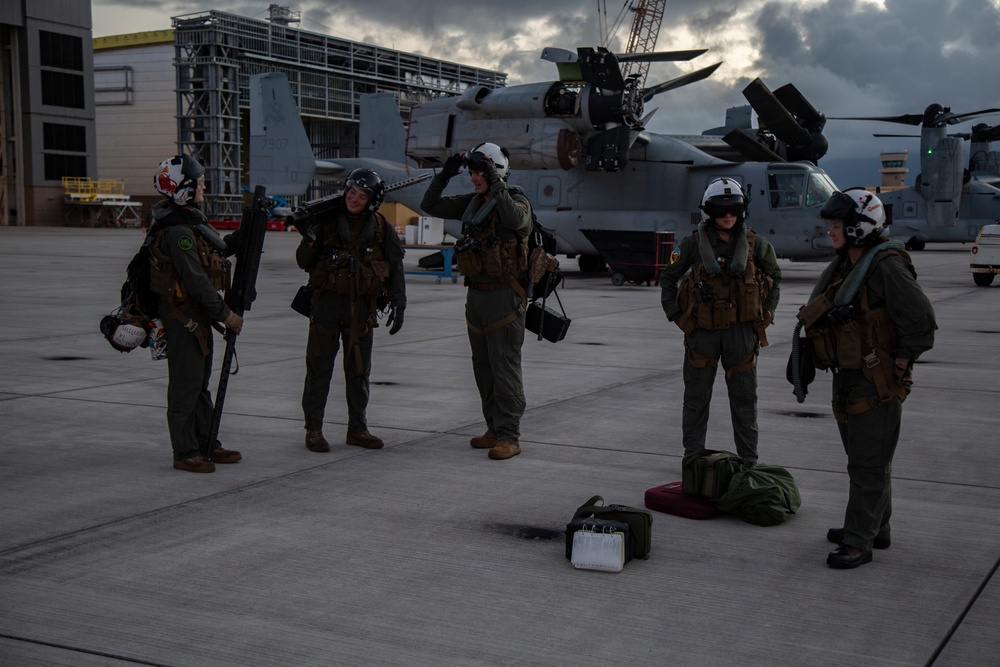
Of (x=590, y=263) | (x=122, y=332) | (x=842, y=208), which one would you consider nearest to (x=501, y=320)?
(x=122, y=332)

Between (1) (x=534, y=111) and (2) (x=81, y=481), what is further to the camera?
(1) (x=534, y=111)

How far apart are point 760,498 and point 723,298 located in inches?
45.2

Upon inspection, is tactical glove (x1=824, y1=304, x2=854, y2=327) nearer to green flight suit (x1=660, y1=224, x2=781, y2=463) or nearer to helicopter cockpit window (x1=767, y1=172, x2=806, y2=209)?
green flight suit (x1=660, y1=224, x2=781, y2=463)

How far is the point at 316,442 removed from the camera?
21.8 feet

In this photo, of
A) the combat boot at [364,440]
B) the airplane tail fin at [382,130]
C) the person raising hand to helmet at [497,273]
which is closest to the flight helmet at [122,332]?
the combat boot at [364,440]

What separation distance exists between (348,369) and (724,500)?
106 inches

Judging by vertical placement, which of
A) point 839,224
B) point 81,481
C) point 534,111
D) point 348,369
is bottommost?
point 81,481

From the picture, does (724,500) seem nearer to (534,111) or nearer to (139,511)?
(139,511)

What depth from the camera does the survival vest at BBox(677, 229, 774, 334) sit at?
568 cm

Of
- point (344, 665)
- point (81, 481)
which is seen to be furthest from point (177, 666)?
point (81, 481)

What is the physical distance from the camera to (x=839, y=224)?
15.1ft

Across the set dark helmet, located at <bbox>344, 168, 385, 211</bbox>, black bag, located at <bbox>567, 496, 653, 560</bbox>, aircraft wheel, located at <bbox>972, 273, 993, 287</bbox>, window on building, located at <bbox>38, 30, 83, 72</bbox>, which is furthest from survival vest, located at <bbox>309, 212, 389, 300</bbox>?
window on building, located at <bbox>38, 30, 83, 72</bbox>

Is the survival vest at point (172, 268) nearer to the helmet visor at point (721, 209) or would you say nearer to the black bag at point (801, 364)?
the helmet visor at point (721, 209)

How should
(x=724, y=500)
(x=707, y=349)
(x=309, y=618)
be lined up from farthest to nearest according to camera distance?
(x=707, y=349), (x=724, y=500), (x=309, y=618)
